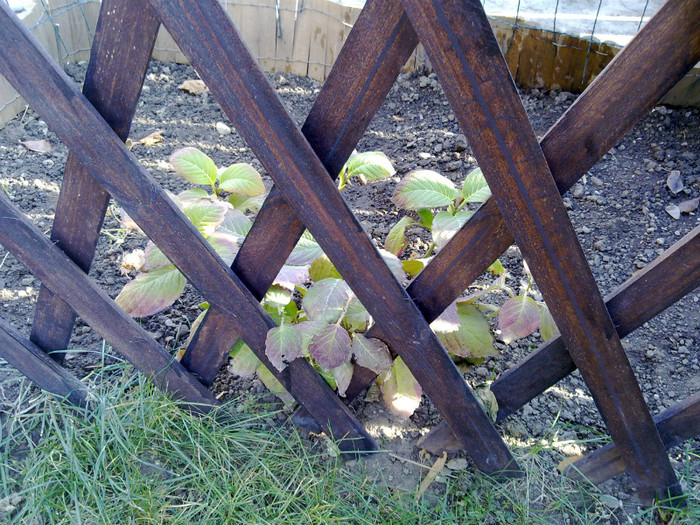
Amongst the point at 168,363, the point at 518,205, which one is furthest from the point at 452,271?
the point at 168,363

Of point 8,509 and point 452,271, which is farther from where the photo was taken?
point 8,509

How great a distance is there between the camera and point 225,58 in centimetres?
116

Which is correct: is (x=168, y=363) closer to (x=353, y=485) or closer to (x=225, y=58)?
(x=353, y=485)

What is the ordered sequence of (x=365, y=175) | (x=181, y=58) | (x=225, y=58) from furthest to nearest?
(x=181, y=58)
(x=365, y=175)
(x=225, y=58)

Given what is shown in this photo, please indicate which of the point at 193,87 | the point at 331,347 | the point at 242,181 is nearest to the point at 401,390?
the point at 331,347

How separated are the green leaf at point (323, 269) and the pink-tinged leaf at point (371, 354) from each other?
0.29 meters

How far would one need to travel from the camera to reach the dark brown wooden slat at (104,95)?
1176mm

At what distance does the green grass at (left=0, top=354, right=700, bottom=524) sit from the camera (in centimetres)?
164

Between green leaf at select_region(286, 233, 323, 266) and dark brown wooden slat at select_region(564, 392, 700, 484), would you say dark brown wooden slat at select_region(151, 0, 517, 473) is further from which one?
dark brown wooden slat at select_region(564, 392, 700, 484)

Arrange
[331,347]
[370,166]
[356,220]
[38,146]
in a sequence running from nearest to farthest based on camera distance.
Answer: [356,220], [331,347], [370,166], [38,146]

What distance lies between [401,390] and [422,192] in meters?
0.60

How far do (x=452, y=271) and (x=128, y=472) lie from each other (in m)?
1.12

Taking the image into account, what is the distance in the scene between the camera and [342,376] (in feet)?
5.35

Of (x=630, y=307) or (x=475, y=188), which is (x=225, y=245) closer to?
(x=475, y=188)
